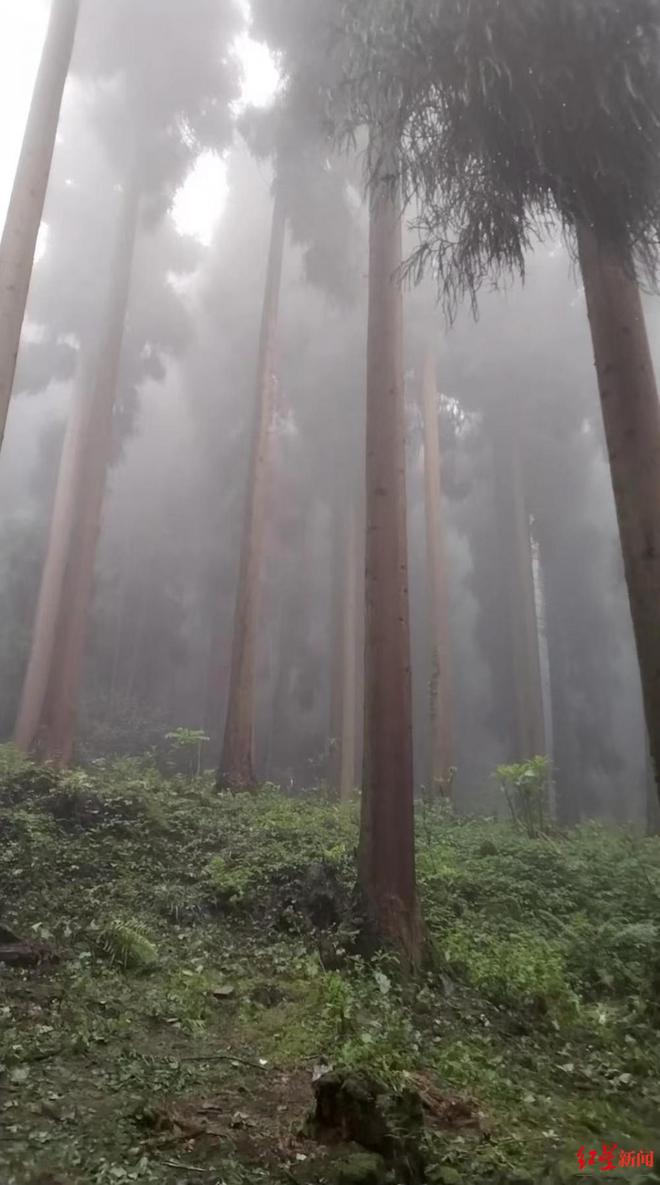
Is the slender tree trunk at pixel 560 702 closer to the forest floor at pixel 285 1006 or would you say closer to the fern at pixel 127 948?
the forest floor at pixel 285 1006

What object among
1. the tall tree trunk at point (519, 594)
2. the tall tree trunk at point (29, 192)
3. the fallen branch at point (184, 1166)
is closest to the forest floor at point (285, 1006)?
the fallen branch at point (184, 1166)

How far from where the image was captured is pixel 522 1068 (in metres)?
3.66

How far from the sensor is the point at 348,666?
673 inches

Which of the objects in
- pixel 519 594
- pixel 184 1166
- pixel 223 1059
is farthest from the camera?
pixel 519 594

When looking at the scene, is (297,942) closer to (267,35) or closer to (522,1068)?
(522,1068)

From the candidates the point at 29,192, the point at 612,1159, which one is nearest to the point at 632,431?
the point at 612,1159

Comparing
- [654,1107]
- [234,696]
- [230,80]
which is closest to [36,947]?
[654,1107]

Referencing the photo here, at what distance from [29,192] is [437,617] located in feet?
35.9

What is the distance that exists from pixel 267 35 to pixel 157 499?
1936 centimetres

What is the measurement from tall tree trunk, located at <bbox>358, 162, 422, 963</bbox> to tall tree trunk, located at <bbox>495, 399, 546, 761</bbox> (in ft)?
38.6

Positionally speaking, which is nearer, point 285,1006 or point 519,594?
point 285,1006

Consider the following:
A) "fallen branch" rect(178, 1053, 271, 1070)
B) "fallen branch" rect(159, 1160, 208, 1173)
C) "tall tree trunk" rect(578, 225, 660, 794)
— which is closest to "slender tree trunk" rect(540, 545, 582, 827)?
"tall tree trunk" rect(578, 225, 660, 794)

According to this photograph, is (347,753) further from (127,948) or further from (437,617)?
(127,948)

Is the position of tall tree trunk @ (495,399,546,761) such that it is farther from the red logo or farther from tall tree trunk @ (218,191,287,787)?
the red logo
